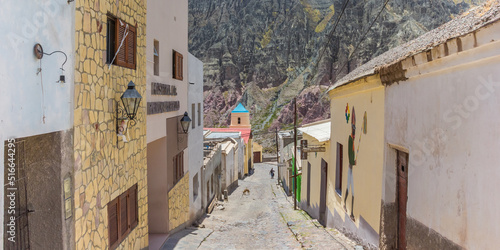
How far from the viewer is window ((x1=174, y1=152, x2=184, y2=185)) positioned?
1183 cm

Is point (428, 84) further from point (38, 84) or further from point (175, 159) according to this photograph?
point (175, 159)

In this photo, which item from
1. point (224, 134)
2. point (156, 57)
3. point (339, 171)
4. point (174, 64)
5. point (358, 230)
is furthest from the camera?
point (224, 134)

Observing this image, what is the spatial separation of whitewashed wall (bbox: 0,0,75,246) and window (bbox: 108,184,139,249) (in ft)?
7.06

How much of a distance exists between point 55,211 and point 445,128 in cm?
465

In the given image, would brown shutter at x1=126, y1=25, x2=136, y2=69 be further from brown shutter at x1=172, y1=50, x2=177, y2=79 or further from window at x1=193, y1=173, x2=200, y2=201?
window at x1=193, y1=173, x2=200, y2=201

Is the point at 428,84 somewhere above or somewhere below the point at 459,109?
above

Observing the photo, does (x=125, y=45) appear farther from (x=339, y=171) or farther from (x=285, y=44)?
(x=285, y=44)

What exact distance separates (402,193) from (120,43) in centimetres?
531

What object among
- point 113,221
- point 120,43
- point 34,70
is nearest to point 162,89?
point 120,43

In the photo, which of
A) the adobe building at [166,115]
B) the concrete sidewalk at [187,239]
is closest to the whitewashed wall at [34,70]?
the adobe building at [166,115]

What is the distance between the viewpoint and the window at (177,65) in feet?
38.0

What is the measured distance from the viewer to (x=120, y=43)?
21.3ft

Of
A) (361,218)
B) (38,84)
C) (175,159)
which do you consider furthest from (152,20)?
(361,218)

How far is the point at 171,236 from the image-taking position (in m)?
11.1
